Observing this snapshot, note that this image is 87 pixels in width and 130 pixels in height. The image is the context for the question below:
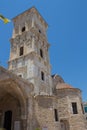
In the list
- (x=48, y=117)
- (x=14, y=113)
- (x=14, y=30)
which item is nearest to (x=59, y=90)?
(x=48, y=117)

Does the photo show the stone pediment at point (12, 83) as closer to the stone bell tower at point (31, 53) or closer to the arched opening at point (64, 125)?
the stone bell tower at point (31, 53)

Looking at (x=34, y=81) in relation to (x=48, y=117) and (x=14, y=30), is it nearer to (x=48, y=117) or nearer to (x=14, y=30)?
(x=48, y=117)

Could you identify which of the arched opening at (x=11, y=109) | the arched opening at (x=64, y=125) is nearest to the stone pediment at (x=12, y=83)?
the arched opening at (x=11, y=109)

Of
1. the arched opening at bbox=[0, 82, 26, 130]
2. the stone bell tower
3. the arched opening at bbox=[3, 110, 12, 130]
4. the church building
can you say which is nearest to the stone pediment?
the church building

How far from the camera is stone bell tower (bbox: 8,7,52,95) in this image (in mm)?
19172

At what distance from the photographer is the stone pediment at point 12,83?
45.2ft

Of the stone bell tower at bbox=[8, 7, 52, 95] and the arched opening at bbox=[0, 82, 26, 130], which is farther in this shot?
the stone bell tower at bbox=[8, 7, 52, 95]

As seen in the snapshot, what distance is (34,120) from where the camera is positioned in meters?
14.9

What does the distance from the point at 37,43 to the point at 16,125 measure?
12.0 m

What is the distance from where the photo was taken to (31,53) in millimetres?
20188

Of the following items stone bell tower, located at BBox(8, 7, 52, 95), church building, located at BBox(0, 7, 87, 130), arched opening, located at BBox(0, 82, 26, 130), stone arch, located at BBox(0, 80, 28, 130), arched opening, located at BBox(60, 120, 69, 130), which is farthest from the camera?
stone bell tower, located at BBox(8, 7, 52, 95)

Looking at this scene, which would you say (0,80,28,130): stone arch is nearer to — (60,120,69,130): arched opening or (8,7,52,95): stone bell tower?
(8,7,52,95): stone bell tower

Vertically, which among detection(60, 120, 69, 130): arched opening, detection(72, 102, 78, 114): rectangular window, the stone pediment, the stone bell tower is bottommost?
detection(60, 120, 69, 130): arched opening

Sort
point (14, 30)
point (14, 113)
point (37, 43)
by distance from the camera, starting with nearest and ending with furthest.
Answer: point (14, 113) → point (37, 43) → point (14, 30)
